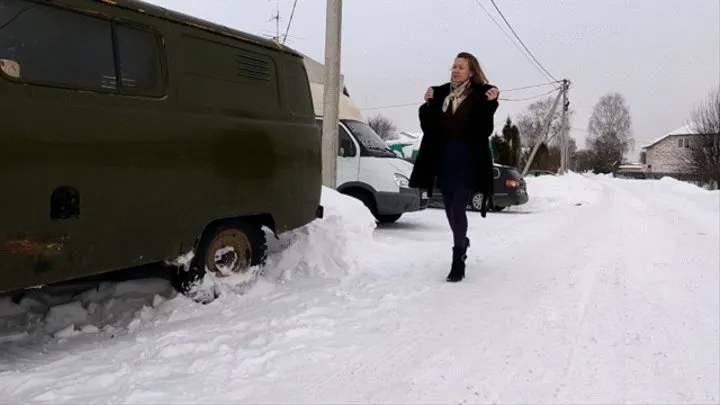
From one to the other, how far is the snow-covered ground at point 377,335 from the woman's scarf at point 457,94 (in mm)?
1491

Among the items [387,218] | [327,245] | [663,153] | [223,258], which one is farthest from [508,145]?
[663,153]

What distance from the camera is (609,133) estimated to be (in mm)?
86500

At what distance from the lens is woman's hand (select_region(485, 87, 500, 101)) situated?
445 cm

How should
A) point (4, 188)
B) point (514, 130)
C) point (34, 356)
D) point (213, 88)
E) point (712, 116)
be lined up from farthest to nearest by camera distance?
point (514, 130) < point (712, 116) < point (213, 88) < point (34, 356) < point (4, 188)

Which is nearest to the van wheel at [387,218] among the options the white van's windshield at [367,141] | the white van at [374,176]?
the white van at [374,176]

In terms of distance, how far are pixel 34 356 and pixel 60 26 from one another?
186 centimetres

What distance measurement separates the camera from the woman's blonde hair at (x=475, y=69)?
457 cm

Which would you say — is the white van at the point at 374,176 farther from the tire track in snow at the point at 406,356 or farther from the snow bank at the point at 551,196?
the snow bank at the point at 551,196

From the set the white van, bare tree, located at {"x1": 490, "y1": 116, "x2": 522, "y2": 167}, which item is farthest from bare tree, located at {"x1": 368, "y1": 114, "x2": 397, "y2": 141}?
the white van

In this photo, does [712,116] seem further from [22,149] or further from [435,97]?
[22,149]

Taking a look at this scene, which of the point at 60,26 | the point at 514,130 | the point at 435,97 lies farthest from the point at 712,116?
the point at 60,26

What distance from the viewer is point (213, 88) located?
4.07 m

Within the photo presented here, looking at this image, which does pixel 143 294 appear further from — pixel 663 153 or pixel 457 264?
pixel 663 153

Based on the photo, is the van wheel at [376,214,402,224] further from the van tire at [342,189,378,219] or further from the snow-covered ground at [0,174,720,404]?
the snow-covered ground at [0,174,720,404]
